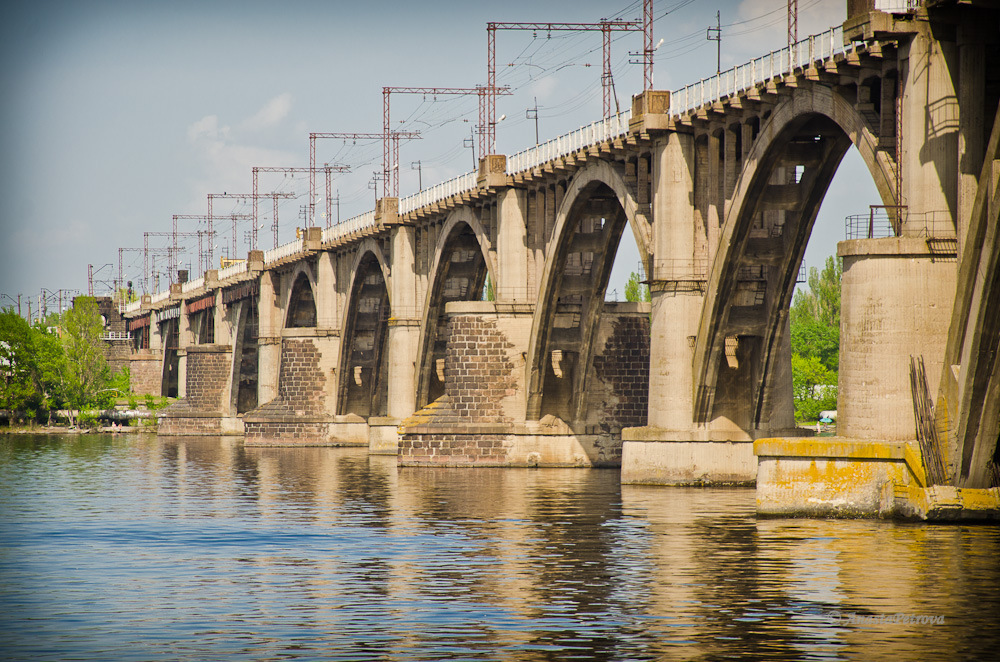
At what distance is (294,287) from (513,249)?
49.0m

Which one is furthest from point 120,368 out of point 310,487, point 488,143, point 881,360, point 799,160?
point 881,360

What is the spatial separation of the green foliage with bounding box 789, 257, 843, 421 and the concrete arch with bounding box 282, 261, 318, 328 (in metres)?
37.1

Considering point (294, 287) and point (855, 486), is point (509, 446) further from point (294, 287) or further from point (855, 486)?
point (294, 287)

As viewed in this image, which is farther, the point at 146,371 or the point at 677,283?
the point at 146,371

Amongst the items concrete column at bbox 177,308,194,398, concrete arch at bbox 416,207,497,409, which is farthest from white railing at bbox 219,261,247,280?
concrete arch at bbox 416,207,497,409

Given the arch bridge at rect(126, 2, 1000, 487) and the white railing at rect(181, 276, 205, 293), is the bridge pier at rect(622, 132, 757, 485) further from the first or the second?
the white railing at rect(181, 276, 205, 293)

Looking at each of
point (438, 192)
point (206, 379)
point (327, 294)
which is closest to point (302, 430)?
point (327, 294)

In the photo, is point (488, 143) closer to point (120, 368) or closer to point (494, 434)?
point (494, 434)

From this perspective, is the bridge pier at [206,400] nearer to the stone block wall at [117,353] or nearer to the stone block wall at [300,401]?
the stone block wall at [300,401]

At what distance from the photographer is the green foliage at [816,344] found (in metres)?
112

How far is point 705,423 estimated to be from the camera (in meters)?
52.1

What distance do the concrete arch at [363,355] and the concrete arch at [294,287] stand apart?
9.18m

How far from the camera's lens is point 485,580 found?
27406 millimetres

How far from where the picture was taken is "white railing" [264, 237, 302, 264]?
112500 millimetres
